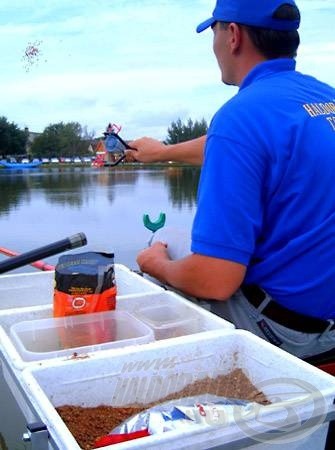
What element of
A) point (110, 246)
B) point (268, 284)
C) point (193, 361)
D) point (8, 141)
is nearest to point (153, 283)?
point (268, 284)

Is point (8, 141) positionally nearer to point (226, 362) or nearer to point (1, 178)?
point (1, 178)

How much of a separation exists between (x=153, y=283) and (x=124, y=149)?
0.79 metres

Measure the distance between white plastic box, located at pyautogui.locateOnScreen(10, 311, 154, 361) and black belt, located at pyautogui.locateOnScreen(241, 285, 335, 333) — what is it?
0.42 metres

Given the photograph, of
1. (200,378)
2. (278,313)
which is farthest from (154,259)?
Result: (200,378)

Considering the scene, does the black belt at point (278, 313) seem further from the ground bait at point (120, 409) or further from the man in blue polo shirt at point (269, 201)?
the ground bait at point (120, 409)

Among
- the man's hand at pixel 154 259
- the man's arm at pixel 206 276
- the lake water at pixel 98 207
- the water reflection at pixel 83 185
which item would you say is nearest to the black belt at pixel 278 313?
the man's arm at pixel 206 276

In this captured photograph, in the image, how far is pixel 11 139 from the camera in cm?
2450

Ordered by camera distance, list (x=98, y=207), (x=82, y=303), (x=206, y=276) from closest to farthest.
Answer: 1. (x=206, y=276)
2. (x=82, y=303)
3. (x=98, y=207)

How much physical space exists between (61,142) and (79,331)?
15.0 m

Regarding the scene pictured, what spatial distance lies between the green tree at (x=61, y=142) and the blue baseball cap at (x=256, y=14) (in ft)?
26.4

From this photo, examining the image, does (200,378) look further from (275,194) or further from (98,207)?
(98,207)

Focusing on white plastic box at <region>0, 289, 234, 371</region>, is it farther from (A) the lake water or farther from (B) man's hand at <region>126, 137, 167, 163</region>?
(A) the lake water

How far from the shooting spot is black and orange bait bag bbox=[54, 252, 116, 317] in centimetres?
233

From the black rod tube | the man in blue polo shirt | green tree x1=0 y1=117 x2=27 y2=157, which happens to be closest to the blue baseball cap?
the man in blue polo shirt
